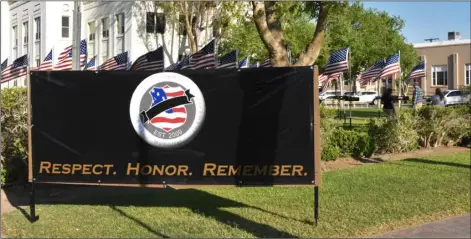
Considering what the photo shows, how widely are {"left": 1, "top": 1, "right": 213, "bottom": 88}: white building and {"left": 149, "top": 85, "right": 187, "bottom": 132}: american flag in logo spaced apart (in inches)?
1036

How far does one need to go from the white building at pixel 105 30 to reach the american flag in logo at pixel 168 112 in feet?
86.4

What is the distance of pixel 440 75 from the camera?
57188 mm

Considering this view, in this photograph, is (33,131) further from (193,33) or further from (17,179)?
(193,33)

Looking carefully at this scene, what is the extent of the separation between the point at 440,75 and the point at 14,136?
2153 inches

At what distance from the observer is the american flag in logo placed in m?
6.65

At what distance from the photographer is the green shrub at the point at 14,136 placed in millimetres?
9086

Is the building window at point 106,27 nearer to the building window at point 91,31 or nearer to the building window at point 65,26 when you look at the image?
the building window at point 91,31

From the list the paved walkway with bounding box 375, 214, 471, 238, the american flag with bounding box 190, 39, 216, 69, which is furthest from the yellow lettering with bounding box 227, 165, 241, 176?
the american flag with bounding box 190, 39, 216, 69

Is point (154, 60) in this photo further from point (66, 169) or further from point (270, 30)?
point (66, 169)

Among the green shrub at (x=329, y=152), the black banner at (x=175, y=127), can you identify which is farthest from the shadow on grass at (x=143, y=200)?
the green shrub at (x=329, y=152)

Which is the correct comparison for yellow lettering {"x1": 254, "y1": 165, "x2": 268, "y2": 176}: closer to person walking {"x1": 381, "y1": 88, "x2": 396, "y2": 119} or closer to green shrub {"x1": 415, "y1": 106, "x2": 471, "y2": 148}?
green shrub {"x1": 415, "y1": 106, "x2": 471, "y2": 148}

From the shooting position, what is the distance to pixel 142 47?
37031 millimetres

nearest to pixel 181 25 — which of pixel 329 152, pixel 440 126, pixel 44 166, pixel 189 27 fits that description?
pixel 189 27

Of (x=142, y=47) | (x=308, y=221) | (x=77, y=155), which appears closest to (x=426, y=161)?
(x=308, y=221)
